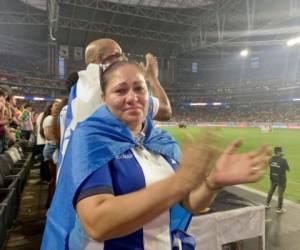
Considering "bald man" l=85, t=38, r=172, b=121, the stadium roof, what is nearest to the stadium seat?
"bald man" l=85, t=38, r=172, b=121

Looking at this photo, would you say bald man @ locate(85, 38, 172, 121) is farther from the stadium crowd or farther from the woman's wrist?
the stadium crowd

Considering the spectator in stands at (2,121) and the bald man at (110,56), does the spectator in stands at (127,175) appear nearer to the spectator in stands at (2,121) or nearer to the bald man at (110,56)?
the bald man at (110,56)

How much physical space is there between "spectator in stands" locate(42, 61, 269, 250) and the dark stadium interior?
5231 mm

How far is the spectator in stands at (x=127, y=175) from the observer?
3.71 feet

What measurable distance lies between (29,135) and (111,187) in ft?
41.7

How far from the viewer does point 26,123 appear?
40.2ft

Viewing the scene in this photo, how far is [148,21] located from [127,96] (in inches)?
1295

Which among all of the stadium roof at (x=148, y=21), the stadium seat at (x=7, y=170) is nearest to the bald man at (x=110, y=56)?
the stadium seat at (x=7, y=170)

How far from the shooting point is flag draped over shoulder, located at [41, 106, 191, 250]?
1300 millimetres

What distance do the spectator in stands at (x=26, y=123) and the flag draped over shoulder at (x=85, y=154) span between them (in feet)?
35.0

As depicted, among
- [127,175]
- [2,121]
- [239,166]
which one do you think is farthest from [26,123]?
[239,166]

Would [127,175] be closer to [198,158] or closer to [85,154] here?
[85,154]

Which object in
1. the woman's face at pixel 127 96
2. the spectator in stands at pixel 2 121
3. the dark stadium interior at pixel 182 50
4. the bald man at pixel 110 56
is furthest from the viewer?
the dark stadium interior at pixel 182 50

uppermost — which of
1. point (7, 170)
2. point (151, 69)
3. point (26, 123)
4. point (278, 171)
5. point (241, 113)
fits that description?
point (151, 69)
